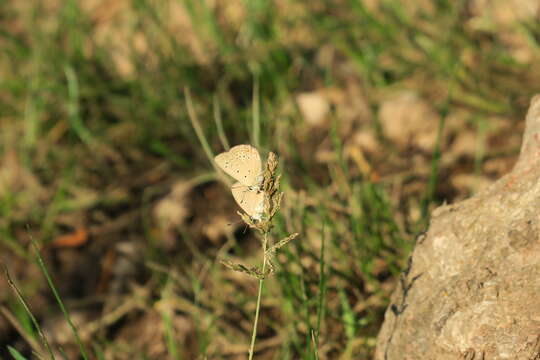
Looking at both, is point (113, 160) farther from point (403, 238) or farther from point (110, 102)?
point (403, 238)

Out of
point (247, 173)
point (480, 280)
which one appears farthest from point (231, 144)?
point (480, 280)

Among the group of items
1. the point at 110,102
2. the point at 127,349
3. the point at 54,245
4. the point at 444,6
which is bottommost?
the point at 127,349

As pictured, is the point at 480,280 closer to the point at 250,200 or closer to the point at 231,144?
the point at 250,200

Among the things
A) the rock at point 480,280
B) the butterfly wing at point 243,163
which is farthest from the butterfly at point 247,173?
the rock at point 480,280

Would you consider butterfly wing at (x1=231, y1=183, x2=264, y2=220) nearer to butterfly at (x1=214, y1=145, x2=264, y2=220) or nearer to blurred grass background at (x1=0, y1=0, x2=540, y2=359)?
butterfly at (x1=214, y1=145, x2=264, y2=220)

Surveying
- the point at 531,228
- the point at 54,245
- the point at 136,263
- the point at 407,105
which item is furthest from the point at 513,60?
the point at 54,245

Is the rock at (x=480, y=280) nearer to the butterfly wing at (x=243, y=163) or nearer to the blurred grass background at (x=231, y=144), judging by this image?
the blurred grass background at (x=231, y=144)
